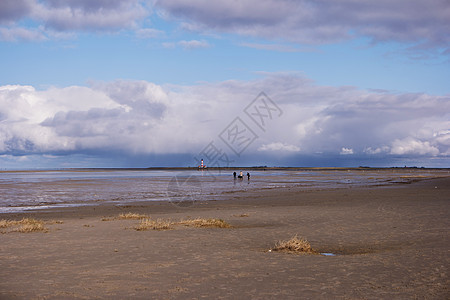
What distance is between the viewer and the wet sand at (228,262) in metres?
8.91

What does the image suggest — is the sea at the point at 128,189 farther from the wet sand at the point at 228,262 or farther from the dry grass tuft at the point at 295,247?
the dry grass tuft at the point at 295,247

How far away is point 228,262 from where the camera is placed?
11750mm

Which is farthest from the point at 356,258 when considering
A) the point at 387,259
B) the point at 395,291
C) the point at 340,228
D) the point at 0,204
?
the point at 0,204

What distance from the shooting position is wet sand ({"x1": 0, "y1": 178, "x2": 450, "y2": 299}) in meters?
8.91

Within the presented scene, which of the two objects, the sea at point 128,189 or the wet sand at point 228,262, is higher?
the wet sand at point 228,262

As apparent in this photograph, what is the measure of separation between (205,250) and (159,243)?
6.97 ft

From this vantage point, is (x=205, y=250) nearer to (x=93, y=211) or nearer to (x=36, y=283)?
(x=36, y=283)

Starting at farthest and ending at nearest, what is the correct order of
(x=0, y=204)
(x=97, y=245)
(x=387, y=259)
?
(x=0, y=204)
(x=97, y=245)
(x=387, y=259)

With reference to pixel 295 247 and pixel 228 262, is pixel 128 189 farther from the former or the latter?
pixel 228 262

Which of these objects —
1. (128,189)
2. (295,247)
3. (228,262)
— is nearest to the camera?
(228,262)

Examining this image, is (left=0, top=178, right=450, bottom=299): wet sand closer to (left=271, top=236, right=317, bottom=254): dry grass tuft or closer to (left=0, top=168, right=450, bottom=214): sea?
(left=271, top=236, right=317, bottom=254): dry grass tuft

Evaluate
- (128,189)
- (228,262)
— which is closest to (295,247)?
(228,262)

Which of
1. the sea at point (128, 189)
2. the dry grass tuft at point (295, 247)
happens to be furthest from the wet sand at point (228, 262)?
the sea at point (128, 189)

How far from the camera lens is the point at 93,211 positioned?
27766 millimetres
